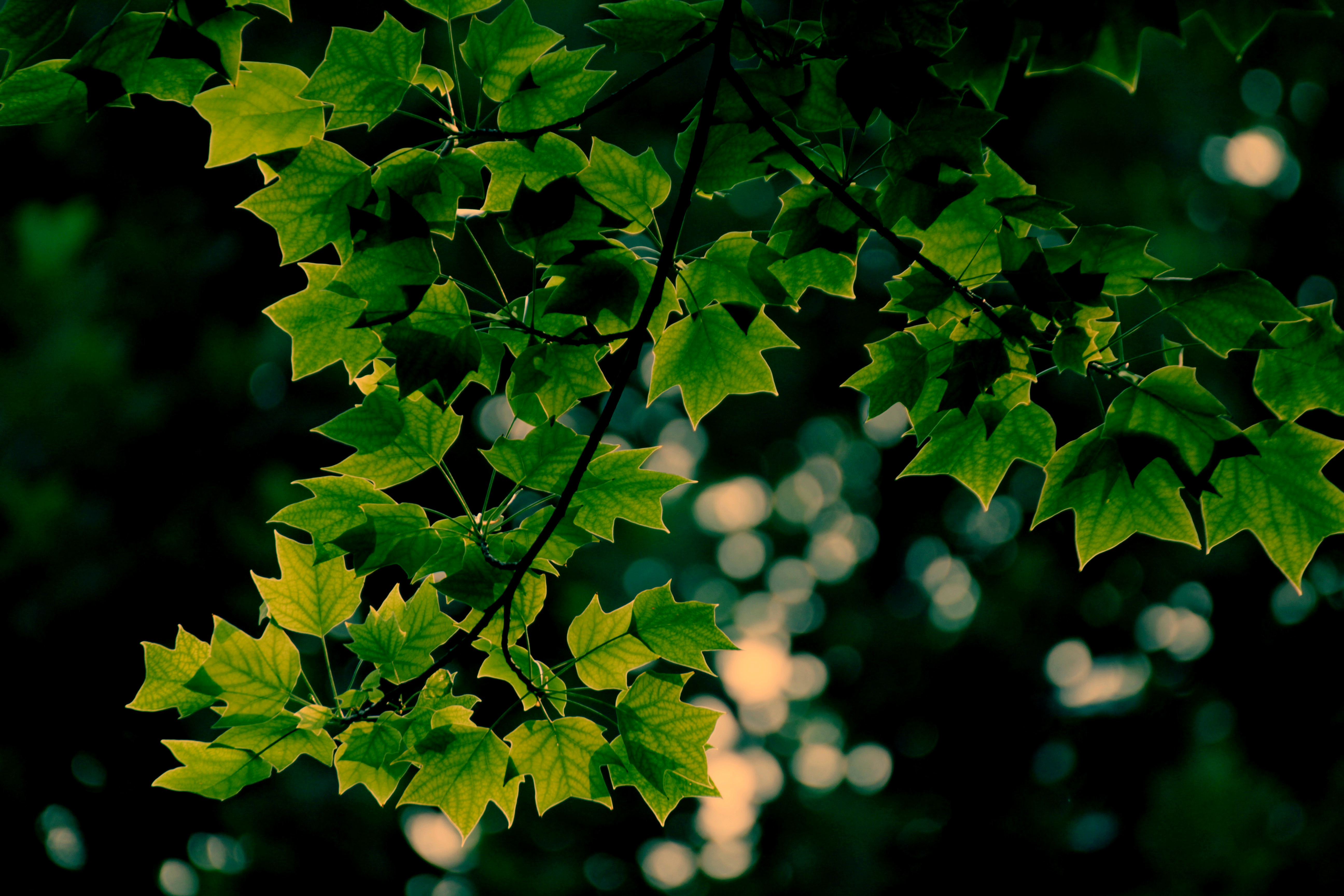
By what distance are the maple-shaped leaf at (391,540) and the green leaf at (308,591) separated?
18cm

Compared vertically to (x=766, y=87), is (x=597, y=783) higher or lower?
lower

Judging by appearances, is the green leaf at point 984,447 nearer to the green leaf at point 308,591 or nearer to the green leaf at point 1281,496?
the green leaf at point 1281,496

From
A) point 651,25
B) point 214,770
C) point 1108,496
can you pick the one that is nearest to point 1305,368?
point 1108,496

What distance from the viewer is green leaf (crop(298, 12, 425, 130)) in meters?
1.38

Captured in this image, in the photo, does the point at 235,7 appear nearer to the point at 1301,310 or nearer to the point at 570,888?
the point at 1301,310

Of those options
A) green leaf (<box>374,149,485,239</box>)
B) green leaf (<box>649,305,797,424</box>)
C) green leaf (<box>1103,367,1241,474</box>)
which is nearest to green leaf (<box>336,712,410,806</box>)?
green leaf (<box>649,305,797,424</box>)

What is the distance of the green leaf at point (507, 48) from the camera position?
55.8 inches

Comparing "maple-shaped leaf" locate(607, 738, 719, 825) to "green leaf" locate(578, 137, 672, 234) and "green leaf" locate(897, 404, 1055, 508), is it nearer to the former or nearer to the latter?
"green leaf" locate(897, 404, 1055, 508)

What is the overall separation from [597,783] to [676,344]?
2.44 feet

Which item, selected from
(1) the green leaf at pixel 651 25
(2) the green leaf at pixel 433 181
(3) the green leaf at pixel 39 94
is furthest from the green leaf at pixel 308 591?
(1) the green leaf at pixel 651 25

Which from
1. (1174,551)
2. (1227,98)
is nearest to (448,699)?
(1174,551)

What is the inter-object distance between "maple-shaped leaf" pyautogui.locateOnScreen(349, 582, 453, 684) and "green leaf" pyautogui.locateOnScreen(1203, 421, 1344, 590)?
1.28 m

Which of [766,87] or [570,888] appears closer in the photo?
[766,87]

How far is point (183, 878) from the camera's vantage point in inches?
281
